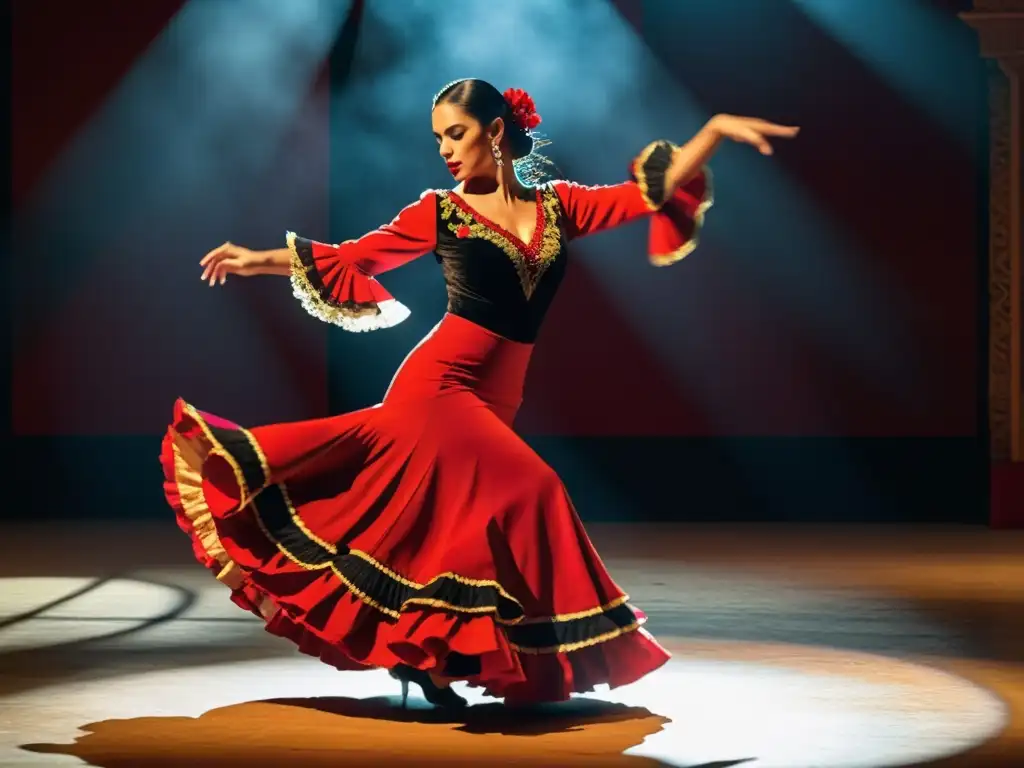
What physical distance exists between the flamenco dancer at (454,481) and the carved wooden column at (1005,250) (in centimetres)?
457

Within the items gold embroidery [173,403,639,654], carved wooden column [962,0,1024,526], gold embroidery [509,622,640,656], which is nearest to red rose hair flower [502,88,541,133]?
gold embroidery [173,403,639,654]

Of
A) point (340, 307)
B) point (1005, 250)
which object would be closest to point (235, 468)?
point (340, 307)

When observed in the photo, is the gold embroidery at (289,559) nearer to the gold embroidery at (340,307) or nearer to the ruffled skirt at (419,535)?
the ruffled skirt at (419,535)

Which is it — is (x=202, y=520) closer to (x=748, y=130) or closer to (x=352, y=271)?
(x=352, y=271)

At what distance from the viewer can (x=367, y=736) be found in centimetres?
352

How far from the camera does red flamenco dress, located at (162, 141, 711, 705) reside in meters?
3.57

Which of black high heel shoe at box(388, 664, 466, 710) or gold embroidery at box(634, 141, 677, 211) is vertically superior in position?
gold embroidery at box(634, 141, 677, 211)

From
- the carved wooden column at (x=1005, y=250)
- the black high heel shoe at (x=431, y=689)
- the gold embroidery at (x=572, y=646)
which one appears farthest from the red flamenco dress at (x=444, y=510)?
the carved wooden column at (x=1005, y=250)

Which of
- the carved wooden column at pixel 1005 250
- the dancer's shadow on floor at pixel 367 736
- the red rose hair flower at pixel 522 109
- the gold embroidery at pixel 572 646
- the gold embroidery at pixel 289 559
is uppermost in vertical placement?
the carved wooden column at pixel 1005 250

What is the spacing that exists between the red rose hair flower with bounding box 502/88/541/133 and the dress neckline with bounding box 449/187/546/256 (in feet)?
0.61

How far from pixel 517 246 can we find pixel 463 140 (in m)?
0.25

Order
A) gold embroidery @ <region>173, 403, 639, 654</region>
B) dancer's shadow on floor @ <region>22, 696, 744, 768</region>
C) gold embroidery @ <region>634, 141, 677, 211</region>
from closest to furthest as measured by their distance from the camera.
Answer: dancer's shadow on floor @ <region>22, 696, 744, 768</region>
gold embroidery @ <region>173, 403, 639, 654</region>
gold embroidery @ <region>634, 141, 677, 211</region>

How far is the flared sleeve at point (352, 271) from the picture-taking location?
12.9 ft

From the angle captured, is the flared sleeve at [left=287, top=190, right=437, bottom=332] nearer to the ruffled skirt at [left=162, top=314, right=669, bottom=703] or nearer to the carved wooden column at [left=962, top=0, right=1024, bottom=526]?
the ruffled skirt at [left=162, top=314, right=669, bottom=703]
